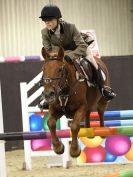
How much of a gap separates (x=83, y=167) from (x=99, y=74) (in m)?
3.23

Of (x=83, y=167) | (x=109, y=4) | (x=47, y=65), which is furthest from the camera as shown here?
(x=109, y=4)

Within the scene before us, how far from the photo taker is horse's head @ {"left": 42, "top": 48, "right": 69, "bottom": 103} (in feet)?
13.2

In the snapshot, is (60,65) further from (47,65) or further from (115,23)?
(115,23)

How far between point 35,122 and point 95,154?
39.1 inches

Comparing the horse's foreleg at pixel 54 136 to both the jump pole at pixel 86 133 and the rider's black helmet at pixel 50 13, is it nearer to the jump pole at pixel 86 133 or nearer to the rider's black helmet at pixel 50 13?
the jump pole at pixel 86 133

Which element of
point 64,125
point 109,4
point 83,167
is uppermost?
point 109,4

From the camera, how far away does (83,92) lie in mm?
4570

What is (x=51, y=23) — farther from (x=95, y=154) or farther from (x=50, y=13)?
(x=95, y=154)

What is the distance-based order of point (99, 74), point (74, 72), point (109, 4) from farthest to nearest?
point (109, 4)
point (99, 74)
point (74, 72)

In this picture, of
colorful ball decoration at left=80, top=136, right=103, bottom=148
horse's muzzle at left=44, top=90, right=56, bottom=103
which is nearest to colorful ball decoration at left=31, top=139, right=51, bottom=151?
colorful ball decoration at left=80, top=136, right=103, bottom=148

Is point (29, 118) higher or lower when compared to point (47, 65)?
lower

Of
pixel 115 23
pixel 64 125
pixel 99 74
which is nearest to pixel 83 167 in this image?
pixel 64 125

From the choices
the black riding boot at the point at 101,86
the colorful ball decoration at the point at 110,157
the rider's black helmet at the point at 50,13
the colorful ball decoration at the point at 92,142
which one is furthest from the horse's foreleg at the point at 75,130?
the colorful ball decoration at the point at 110,157

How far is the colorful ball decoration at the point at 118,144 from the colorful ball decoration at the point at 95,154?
11 cm
